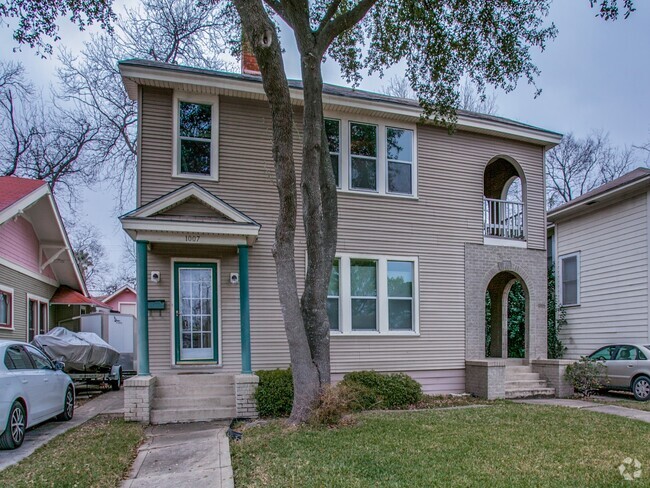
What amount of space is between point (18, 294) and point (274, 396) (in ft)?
28.1

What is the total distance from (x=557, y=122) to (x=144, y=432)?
124 feet

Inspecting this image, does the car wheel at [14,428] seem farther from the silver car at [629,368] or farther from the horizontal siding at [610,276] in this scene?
the horizontal siding at [610,276]

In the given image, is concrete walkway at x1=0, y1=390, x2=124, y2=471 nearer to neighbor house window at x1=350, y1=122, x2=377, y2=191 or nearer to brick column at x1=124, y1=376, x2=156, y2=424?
brick column at x1=124, y1=376, x2=156, y2=424

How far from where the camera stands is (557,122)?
1419 inches

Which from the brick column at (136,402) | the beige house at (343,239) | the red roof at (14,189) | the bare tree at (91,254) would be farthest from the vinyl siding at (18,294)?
the bare tree at (91,254)

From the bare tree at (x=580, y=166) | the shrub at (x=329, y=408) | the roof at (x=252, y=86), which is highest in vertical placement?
the bare tree at (x=580, y=166)

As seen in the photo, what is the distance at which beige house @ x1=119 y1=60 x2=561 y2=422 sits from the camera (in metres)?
8.71

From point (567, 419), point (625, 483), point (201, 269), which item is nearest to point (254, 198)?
point (201, 269)

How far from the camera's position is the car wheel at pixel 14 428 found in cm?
614

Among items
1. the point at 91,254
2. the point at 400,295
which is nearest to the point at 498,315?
the point at 400,295

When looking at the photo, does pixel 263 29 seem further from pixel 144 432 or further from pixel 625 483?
pixel 625 483

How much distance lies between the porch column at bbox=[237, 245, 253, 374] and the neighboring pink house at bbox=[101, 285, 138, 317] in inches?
874

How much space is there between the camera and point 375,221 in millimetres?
10641

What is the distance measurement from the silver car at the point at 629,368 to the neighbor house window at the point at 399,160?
20.9 feet
